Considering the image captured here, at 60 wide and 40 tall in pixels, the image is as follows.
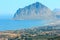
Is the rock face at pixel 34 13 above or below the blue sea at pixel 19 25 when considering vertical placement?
above

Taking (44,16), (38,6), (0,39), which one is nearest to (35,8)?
(38,6)

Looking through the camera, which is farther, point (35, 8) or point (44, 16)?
point (44, 16)

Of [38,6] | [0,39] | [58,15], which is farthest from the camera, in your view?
[38,6]

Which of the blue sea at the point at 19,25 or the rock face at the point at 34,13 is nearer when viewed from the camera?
the blue sea at the point at 19,25

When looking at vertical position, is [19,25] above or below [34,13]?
below

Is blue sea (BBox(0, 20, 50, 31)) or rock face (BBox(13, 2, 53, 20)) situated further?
rock face (BBox(13, 2, 53, 20))

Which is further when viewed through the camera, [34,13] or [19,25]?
[34,13]

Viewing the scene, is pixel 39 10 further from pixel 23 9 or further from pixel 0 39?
pixel 0 39

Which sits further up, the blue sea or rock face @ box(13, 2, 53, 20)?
rock face @ box(13, 2, 53, 20)

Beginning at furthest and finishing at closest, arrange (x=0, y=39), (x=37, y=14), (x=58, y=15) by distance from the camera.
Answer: (x=37, y=14) < (x=58, y=15) < (x=0, y=39)

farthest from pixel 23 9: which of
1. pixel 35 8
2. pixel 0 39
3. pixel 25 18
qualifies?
pixel 0 39
